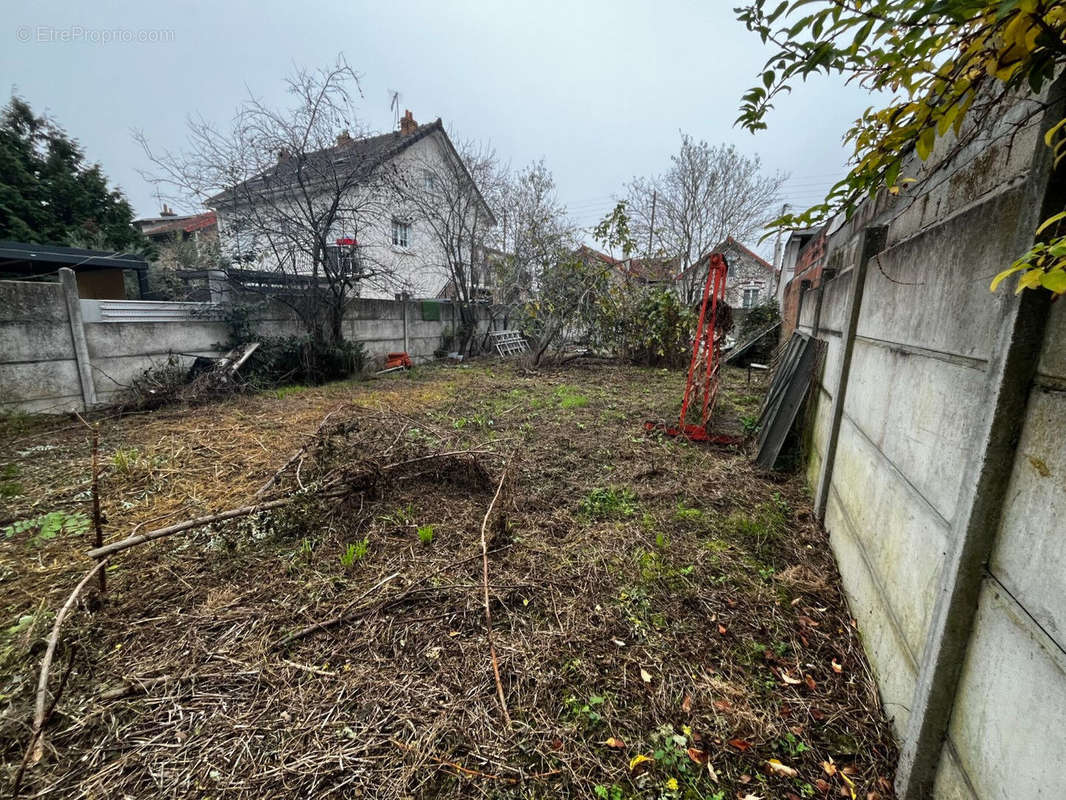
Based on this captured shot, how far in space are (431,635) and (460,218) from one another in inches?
395

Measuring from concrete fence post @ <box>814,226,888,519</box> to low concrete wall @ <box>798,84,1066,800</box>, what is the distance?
0.41 m

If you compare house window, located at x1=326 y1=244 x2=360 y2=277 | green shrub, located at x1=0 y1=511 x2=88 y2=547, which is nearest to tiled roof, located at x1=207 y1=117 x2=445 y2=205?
house window, located at x1=326 y1=244 x2=360 y2=277

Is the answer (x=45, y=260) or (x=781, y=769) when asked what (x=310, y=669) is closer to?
(x=781, y=769)

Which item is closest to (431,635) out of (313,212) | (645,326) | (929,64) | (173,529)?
(173,529)

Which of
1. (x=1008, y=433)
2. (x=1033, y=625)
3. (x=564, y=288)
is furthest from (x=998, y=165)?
(x=564, y=288)

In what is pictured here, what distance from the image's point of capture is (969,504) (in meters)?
0.96

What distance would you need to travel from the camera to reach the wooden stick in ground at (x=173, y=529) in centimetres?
170

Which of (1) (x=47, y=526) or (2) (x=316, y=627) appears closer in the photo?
(2) (x=316, y=627)

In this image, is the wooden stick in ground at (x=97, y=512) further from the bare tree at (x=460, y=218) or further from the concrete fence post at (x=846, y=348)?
the bare tree at (x=460, y=218)

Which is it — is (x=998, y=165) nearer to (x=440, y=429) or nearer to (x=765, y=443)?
(x=765, y=443)

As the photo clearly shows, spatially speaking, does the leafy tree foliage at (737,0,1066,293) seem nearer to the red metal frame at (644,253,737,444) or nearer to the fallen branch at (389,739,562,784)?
the fallen branch at (389,739,562,784)

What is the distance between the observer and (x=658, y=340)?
9242 mm

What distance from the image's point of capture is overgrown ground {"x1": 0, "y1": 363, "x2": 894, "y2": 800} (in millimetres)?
1293

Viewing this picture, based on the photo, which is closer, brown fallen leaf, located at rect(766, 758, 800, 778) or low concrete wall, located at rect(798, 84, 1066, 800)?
low concrete wall, located at rect(798, 84, 1066, 800)
